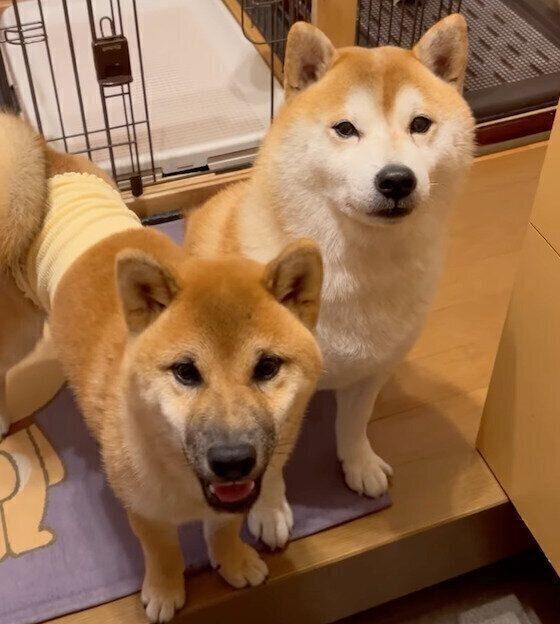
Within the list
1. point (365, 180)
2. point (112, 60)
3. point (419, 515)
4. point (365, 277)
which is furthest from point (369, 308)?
point (112, 60)

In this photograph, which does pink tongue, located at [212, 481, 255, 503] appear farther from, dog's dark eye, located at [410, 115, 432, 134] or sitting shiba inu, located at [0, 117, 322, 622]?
dog's dark eye, located at [410, 115, 432, 134]

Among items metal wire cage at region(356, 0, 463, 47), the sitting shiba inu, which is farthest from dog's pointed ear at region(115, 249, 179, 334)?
metal wire cage at region(356, 0, 463, 47)

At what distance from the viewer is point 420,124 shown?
99cm

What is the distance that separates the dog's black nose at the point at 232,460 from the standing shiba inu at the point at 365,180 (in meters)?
0.32

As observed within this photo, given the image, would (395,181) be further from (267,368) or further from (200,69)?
(200,69)

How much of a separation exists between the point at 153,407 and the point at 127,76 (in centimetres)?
100

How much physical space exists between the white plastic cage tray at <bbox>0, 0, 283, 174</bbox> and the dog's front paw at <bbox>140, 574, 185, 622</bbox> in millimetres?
1039

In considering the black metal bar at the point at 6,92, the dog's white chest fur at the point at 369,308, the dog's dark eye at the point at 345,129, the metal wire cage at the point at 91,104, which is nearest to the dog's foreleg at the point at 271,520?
the dog's white chest fur at the point at 369,308

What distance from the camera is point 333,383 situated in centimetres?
114

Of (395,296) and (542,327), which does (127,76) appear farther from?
(542,327)

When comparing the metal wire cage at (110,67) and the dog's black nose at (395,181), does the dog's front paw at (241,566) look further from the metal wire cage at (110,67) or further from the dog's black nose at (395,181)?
the metal wire cage at (110,67)

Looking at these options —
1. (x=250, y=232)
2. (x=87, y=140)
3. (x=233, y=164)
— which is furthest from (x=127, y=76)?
(x=250, y=232)

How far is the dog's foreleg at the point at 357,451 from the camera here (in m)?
1.20

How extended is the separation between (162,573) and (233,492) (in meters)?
0.31
